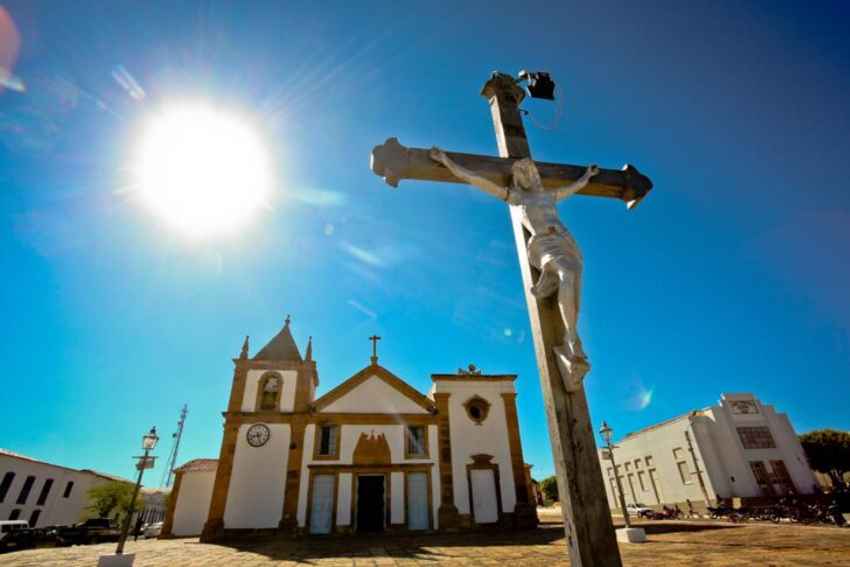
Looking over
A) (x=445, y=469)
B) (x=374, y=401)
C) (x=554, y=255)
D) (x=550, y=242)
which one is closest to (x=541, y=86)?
(x=550, y=242)

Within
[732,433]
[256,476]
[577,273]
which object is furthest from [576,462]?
[732,433]

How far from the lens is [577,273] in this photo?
2.43 meters

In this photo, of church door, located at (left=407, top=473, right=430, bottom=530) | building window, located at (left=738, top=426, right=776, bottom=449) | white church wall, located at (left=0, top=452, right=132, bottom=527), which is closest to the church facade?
church door, located at (left=407, top=473, right=430, bottom=530)

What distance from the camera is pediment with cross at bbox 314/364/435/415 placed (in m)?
19.5

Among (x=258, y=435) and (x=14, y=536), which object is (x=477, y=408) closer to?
(x=258, y=435)

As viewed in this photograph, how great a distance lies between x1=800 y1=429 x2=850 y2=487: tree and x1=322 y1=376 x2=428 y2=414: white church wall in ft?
121

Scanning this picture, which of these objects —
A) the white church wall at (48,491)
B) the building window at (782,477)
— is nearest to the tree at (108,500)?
the white church wall at (48,491)

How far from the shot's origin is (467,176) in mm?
3178

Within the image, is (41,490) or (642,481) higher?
(41,490)

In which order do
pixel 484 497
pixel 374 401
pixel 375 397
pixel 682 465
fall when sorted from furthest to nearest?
pixel 682 465 → pixel 375 397 → pixel 374 401 → pixel 484 497

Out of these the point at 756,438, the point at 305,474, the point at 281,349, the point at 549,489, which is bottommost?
the point at 549,489

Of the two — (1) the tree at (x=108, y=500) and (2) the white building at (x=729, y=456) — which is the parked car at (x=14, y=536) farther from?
(2) the white building at (x=729, y=456)

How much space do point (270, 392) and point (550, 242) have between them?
2014 cm

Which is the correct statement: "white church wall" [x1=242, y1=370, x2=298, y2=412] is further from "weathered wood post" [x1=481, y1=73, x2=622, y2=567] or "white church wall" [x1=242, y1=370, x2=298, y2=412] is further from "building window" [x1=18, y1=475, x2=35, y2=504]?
"building window" [x1=18, y1=475, x2=35, y2=504]
